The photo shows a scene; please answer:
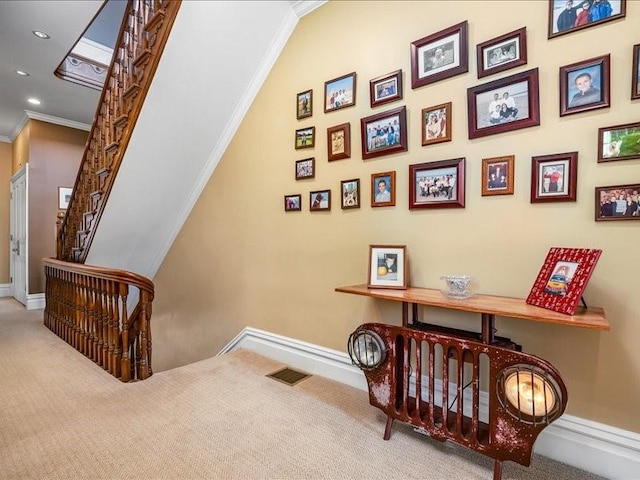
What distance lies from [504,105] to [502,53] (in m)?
0.25

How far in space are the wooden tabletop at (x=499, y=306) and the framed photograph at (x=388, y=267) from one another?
0.06 meters

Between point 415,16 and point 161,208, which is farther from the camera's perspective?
point 161,208

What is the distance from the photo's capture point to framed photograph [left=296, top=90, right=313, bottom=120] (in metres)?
2.46

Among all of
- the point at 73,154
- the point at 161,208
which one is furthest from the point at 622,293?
the point at 73,154

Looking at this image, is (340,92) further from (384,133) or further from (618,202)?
(618,202)

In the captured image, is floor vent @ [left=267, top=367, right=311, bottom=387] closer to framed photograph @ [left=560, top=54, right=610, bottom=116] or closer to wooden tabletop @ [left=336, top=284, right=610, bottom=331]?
wooden tabletop @ [left=336, top=284, right=610, bottom=331]

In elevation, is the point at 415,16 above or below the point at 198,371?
above

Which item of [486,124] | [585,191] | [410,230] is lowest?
[410,230]

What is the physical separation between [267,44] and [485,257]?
2287mm

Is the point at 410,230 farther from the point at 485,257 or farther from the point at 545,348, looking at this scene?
the point at 545,348

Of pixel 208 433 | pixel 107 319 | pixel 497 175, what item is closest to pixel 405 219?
pixel 497 175

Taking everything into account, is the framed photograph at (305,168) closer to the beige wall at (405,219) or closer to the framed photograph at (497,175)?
the beige wall at (405,219)

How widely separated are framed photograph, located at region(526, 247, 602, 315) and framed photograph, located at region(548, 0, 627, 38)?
96cm

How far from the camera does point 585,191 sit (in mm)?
1444
